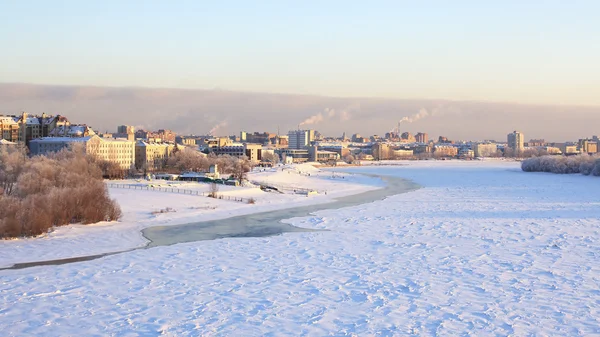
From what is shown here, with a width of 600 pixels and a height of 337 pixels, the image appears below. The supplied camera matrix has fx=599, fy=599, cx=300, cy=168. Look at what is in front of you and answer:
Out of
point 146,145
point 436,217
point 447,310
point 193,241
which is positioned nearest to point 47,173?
point 193,241

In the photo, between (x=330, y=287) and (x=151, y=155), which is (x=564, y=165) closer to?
(x=151, y=155)

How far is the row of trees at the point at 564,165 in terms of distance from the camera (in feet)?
235

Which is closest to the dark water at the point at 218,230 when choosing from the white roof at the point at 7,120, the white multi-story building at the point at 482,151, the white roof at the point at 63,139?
the white roof at the point at 63,139

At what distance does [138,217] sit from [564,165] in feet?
217

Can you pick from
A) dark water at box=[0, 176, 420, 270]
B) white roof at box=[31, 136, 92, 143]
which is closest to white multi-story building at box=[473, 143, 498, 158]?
white roof at box=[31, 136, 92, 143]

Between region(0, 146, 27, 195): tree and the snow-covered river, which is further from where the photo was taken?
region(0, 146, 27, 195): tree

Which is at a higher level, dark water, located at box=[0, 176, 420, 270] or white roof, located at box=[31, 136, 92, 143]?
white roof, located at box=[31, 136, 92, 143]

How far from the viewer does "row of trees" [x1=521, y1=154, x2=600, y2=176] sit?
7162cm

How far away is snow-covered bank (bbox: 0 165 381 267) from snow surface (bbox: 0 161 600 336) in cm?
100

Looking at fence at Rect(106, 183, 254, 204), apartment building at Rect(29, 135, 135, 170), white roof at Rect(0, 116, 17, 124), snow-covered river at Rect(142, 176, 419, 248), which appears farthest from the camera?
white roof at Rect(0, 116, 17, 124)

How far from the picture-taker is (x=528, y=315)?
10312mm

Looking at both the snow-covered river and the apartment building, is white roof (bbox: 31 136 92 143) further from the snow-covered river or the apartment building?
the snow-covered river

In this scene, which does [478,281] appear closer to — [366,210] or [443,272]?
[443,272]

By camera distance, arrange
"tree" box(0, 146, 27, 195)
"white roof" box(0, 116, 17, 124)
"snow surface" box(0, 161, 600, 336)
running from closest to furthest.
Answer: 1. "snow surface" box(0, 161, 600, 336)
2. "tree" box(0, 146, 27, 195)
3. "white roof" box(0, 116, 17, 124)
